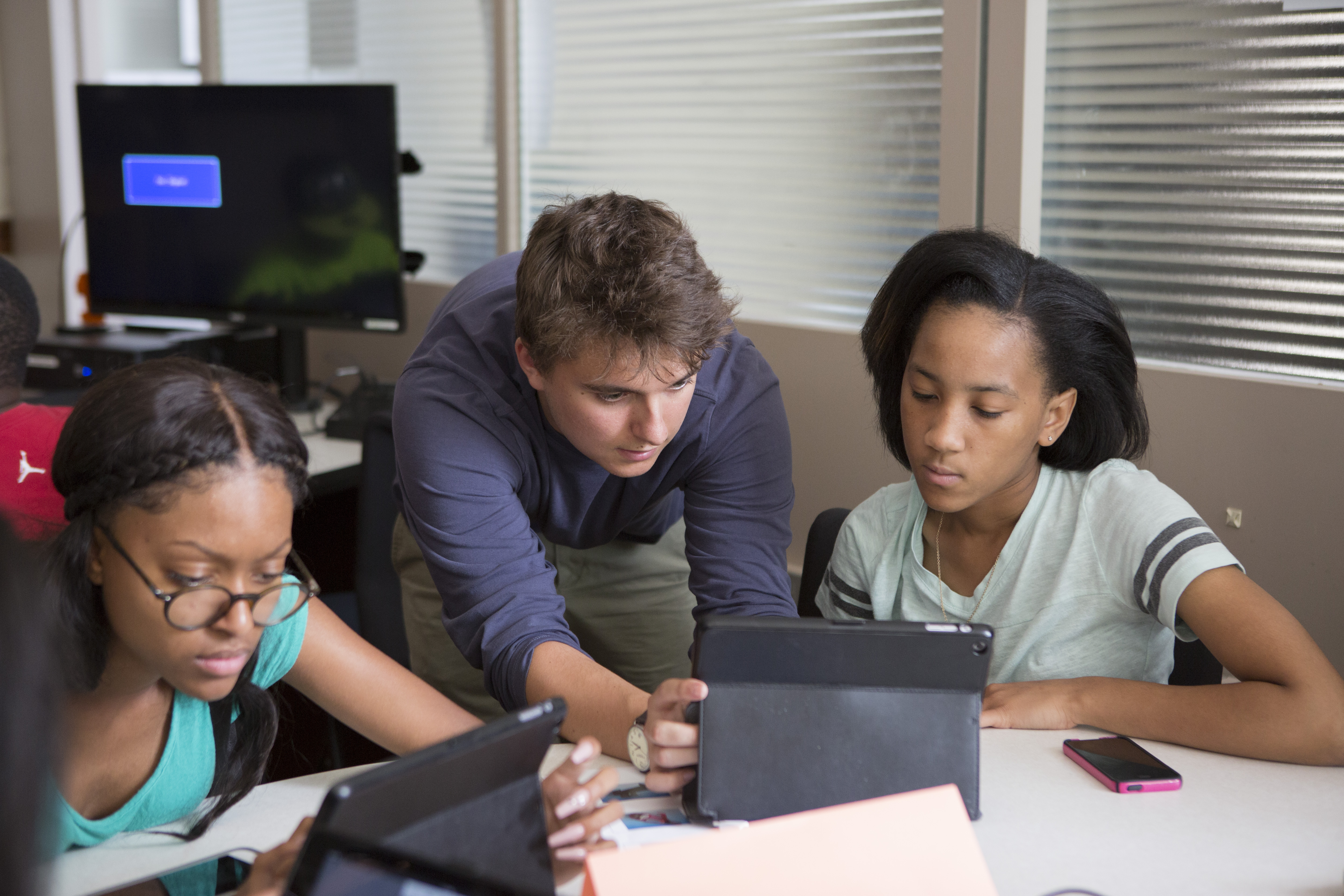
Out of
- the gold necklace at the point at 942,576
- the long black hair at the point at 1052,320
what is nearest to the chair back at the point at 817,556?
the gold necklace at the point at 942,576

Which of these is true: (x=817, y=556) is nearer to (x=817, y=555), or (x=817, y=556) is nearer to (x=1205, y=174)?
(x=817, y=555)

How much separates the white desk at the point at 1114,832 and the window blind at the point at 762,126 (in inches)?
44.2

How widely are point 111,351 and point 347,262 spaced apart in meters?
0.58

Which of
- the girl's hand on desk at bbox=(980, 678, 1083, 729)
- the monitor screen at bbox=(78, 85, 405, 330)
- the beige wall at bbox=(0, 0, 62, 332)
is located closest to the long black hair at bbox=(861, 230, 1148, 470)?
the girl's hand on desk at bbox=(980, 678, 1083, 729)

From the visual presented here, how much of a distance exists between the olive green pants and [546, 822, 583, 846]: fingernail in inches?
32.4

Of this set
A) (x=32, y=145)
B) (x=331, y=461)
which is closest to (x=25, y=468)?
(x=331, y=461)

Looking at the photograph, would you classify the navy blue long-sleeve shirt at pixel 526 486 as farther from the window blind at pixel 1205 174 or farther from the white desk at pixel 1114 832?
the window blind at pixel 1205 174

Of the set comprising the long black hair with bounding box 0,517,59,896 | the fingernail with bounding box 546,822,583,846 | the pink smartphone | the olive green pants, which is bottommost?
the olive green pants

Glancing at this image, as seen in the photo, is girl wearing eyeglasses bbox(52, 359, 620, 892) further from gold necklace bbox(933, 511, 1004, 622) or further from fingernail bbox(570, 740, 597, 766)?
gold necklace bbox(933, 511, 1004, 622)

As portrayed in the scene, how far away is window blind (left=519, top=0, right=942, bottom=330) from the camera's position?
1.99 m

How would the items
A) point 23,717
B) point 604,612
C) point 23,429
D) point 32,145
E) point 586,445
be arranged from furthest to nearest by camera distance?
point 32,145
point 604,612
point 23,429
point 586,445
point 23,717

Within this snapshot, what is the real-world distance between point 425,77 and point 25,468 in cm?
157

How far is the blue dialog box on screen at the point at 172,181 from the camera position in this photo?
2598 millimetres

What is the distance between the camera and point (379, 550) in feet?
6.06
